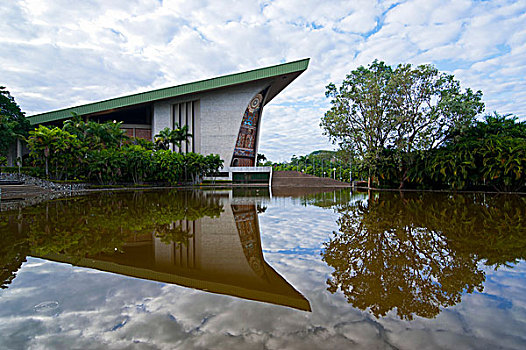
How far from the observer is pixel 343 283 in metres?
3.44

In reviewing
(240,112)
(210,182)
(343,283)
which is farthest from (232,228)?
(240,112)

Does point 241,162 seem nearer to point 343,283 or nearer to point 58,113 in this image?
point 58,113

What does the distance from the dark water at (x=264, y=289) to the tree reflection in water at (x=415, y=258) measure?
2 centimetres

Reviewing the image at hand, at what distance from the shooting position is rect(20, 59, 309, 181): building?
128 ft


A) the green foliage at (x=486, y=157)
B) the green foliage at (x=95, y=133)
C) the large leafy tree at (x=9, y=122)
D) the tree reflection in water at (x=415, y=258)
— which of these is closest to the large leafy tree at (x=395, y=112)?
the green foliage at (x=486, y=157)

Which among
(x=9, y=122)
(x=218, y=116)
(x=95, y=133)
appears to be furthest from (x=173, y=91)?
(x=9, y=122)

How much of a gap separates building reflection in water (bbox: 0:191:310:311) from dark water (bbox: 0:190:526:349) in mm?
29

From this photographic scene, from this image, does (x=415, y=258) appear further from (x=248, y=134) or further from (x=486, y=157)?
(x=248, y=134)

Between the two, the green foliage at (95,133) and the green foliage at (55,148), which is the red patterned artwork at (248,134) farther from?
the green foliage at (55,148)

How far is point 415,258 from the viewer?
4348mm

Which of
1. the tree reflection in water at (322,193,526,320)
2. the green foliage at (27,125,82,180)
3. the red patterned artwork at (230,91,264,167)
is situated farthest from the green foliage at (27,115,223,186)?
the tree reflection in water at (322,193,526,320)

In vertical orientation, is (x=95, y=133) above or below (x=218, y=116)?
below

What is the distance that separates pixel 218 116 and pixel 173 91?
6.54 m

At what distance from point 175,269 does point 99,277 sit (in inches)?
36.2
